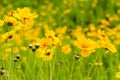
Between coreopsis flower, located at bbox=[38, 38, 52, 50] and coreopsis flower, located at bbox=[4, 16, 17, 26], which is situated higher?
coreopsis flower, located at bbox=[4, 16, 17, 26]

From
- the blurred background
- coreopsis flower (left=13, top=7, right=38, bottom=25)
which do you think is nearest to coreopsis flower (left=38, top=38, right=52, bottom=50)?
coreopsis flower (left=13, top=7, right=38, bottom=25)

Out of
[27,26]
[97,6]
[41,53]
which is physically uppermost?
[97,6]

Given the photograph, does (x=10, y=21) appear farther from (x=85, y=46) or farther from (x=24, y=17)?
(x=85, y=46)

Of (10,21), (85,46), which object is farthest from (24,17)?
(85,46)

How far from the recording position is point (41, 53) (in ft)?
5.81

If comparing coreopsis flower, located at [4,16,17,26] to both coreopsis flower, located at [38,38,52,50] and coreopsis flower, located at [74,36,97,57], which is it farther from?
coreopsis flower, located at [74,36,97,57]

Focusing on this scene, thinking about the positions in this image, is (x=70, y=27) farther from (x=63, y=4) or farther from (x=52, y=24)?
(x=63, y=4)

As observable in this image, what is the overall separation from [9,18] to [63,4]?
4.26m

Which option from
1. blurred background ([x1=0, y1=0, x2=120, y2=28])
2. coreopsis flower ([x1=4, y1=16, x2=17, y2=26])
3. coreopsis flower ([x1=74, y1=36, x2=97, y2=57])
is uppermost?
blurred background ([x1=0, y1=0, x2=120, y2=28])

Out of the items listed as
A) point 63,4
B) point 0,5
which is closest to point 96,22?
point 63,4

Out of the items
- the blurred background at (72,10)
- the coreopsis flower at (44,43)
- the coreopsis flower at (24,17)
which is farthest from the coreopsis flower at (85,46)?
the blurred background at (72,10)

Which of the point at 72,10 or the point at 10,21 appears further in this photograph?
the point at 72,10

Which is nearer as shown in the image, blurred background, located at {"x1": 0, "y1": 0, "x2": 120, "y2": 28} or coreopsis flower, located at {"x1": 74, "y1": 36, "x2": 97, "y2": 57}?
coreopsis flower, located at {"x1": 74, "y1": 36, "x2": 97, "y2": 57}

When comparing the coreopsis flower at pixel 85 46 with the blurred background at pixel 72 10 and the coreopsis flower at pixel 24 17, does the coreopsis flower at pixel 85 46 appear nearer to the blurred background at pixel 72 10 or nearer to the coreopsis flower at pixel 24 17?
the coreopsis flower at pixel 24 17
